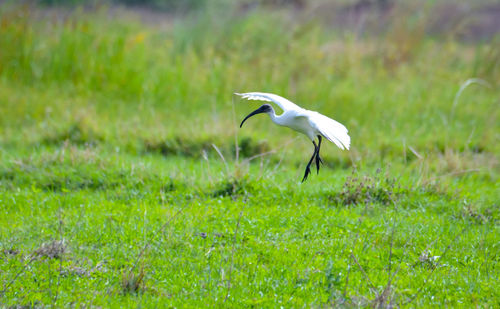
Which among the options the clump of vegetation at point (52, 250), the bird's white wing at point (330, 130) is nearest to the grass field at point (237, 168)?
the clump of vegetation at point (52, 250)

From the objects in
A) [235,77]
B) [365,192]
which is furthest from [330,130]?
[235,77]

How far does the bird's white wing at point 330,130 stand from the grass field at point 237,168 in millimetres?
817

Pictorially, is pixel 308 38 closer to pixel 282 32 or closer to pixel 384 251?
pixel 282 32

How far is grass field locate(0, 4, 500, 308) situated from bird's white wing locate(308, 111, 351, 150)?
0.82 metres

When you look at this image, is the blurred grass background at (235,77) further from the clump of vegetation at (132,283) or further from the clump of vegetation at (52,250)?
the clump of vegetation at (132,283)

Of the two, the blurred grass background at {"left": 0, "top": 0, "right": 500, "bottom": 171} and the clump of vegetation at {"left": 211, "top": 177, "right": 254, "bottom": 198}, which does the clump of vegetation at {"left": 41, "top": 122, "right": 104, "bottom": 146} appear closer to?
the blurred grass background at {"left": 0, "top": 0, "right": 500, "bottom": 171}

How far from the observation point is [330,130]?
13.8 feet

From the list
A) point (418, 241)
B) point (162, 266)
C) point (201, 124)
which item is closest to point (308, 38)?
point (201, 124)

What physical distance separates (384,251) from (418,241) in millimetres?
452

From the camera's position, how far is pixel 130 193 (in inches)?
266

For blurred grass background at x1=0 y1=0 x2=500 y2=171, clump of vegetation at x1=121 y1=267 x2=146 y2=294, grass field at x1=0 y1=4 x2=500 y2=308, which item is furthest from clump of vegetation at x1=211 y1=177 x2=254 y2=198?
clump of vegetation at x1=121 y1=267 x2=146 y2=294

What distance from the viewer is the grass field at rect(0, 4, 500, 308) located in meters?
4.61

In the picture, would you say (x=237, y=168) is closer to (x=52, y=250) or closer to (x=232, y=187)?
(x=232, y=187)

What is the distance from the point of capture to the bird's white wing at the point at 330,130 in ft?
13.4
